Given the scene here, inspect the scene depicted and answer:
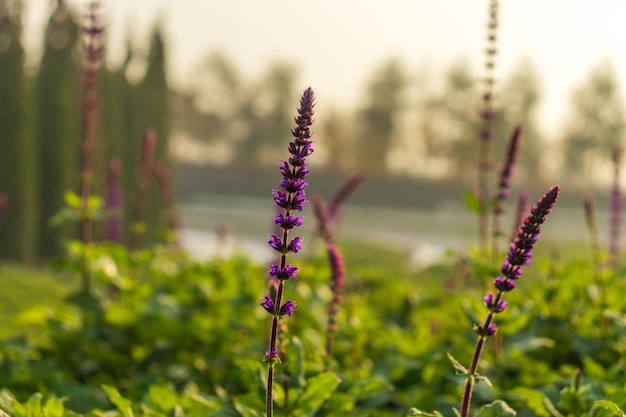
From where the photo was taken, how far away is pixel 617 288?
427cm

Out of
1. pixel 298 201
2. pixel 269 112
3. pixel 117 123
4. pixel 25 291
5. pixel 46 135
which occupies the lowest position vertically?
pixel 25 291

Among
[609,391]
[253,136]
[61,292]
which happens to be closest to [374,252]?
[61,292]

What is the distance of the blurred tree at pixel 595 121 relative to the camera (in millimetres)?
65875

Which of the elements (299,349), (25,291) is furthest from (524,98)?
(299,349)

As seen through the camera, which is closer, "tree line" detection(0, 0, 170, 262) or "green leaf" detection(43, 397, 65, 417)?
"green leaf" detection(43, 397, 65, 417)

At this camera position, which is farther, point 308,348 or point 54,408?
point 308,348

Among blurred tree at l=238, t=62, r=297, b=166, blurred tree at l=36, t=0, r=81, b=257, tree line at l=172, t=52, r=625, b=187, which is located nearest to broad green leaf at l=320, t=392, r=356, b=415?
blurred tree at l=36, t=0, r=81, b=257

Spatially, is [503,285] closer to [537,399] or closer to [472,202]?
[537,399]

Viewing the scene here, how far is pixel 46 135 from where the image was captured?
19.7 meters

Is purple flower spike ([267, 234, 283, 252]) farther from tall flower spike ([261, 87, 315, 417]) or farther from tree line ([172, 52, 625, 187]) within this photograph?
tree line ([172, 52, 625, 187])

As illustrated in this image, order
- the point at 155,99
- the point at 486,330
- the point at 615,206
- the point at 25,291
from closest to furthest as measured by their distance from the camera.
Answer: the point at 486,330, the point at 615,206, the point at 25,291, the point at 155,99

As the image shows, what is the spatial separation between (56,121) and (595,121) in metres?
58.8

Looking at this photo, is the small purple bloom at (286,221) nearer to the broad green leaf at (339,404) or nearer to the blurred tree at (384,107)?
the broad green leaf at (339,404)

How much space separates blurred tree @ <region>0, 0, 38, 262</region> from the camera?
59.4ft
